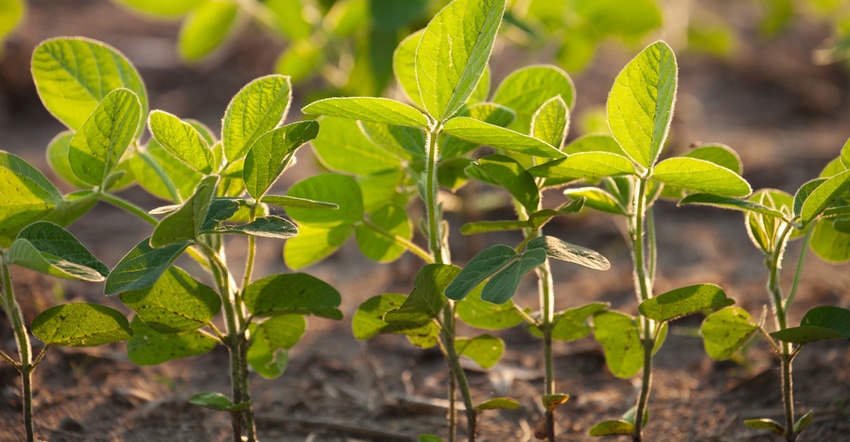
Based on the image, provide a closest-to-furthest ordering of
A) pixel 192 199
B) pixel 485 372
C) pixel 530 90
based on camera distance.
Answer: pixel 192 199 < pixel 530 90 < pixel 485 372

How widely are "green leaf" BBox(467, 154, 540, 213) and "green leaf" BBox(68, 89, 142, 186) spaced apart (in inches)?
18.7

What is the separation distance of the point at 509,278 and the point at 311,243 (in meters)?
0.48

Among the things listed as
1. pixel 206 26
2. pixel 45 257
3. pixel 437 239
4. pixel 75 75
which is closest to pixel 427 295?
pixel 437 239

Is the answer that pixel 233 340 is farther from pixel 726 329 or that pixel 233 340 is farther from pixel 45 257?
pixel 726 329

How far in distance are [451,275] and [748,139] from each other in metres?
3.48

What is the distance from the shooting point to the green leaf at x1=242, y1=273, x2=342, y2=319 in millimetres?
1182

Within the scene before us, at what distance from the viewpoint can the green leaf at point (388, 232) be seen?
4.60 feet

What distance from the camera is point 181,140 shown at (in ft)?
3.65

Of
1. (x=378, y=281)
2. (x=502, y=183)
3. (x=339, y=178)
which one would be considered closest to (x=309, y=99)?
(x=378, y=281)

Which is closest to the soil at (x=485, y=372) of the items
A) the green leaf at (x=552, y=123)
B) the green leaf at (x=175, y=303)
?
the green leaf at (x=175, y=303)

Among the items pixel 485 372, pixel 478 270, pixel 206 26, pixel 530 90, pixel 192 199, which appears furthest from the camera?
pixel 206 26

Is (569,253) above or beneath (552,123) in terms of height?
beneath

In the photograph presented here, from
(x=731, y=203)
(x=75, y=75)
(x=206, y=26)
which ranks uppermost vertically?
(x=206, y=26)

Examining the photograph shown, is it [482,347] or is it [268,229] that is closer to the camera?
[268,229]
